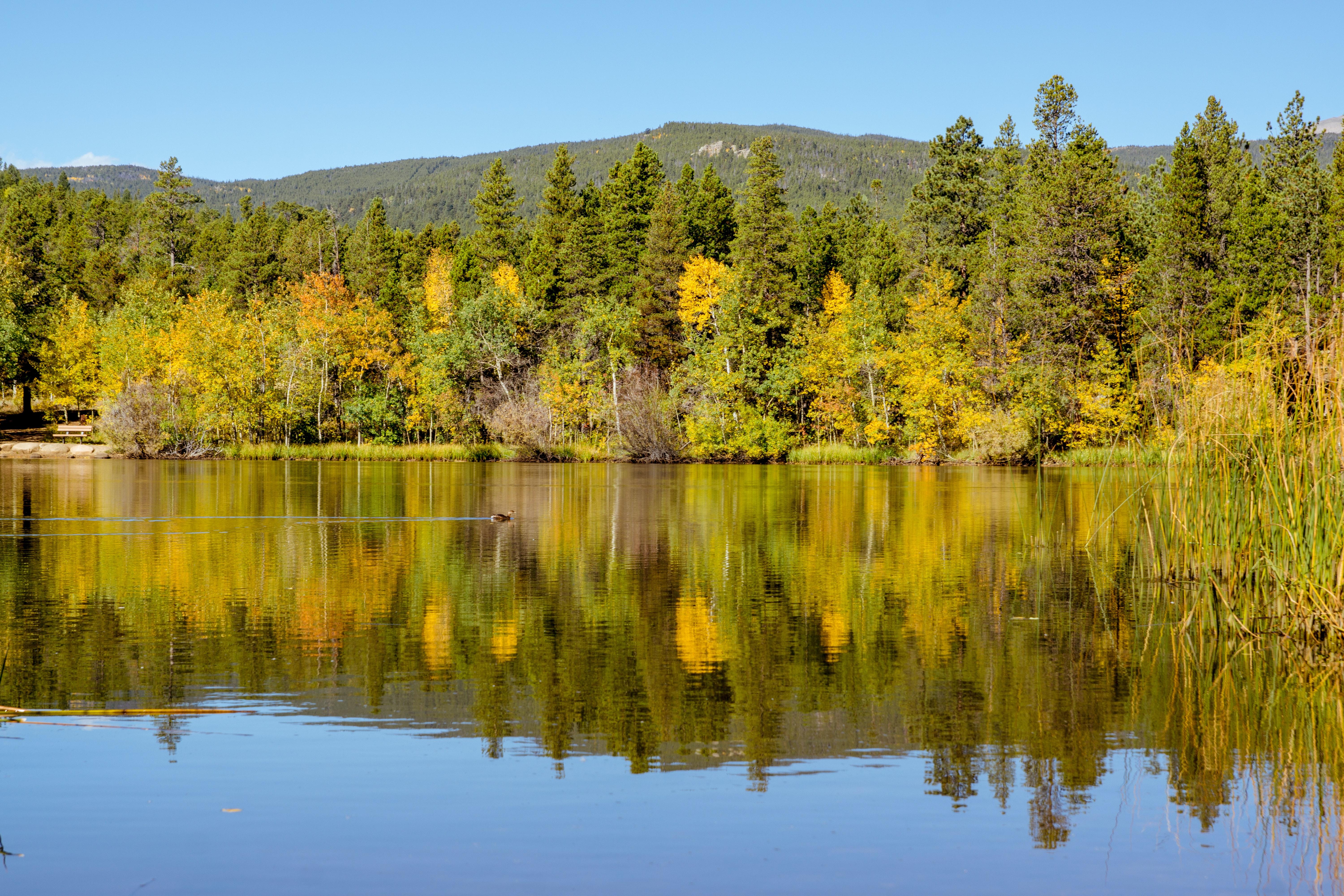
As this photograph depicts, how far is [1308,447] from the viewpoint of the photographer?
12.1 m

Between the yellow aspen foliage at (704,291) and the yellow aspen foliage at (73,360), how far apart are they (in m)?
43.5

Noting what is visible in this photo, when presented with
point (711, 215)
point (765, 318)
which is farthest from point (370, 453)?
point (711, 215)

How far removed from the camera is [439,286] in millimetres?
91500

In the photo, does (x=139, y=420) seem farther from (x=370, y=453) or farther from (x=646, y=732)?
(x=646, y=732)

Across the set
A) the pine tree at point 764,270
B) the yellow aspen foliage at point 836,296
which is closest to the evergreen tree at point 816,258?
the yellow aspen foliage at point 836,296

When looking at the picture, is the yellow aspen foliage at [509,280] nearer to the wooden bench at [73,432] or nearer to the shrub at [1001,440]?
the wooden bench at [73,432]

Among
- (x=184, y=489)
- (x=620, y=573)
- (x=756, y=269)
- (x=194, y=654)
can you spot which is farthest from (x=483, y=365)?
(x=194, y=654)

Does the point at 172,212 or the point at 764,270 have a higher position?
the point at 172,212

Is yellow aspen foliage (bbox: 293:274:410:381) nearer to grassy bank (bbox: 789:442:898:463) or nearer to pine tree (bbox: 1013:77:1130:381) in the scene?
grassy bank (bbox: 789:442:898:463)

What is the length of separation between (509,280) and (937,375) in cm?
3289

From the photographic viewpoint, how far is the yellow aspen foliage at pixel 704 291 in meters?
72.8

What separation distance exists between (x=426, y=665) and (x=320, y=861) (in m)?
4.85

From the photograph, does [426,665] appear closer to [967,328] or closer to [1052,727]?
[1052,727]

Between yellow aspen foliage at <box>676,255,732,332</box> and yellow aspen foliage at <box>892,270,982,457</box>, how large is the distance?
36.3 feet
